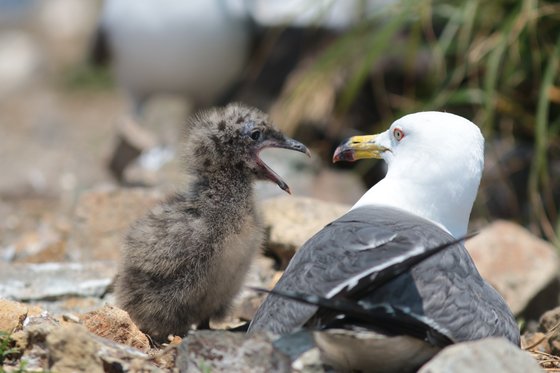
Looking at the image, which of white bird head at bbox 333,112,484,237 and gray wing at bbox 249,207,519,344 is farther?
white bird head at bbox 333,112,484,237

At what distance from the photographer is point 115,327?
13.9 ft

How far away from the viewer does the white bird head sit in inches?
167

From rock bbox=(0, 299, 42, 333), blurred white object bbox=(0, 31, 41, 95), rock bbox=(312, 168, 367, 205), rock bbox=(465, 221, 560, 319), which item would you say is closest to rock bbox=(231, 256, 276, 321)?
rock bbox=(0, 299, 42, 333)

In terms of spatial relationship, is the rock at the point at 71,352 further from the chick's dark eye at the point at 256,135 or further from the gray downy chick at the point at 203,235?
the chick's dark eye at the point at 256,135

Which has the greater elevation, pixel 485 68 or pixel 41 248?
pixel 485 68

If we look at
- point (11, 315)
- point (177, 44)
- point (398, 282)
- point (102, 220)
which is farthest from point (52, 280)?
point (177, 44)

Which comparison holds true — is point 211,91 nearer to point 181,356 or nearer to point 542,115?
point 542,115

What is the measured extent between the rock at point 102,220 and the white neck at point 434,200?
2.45 metres

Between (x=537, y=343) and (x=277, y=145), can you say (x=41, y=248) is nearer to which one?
(x=277, y=145)

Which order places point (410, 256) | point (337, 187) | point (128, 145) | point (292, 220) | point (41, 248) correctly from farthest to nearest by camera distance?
point (128, 145) < point (337, 187) < point (41, 248) < point (292, 220) < point (410, 256)

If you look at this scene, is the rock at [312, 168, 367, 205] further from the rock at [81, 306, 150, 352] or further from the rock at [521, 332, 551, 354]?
the rock at [81, 306, 150, 352]

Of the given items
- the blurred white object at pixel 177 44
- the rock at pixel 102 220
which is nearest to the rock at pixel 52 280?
the rock at pixel 102 220

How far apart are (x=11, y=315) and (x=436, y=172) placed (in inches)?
73.2

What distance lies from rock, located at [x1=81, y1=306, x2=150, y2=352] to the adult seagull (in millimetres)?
628
